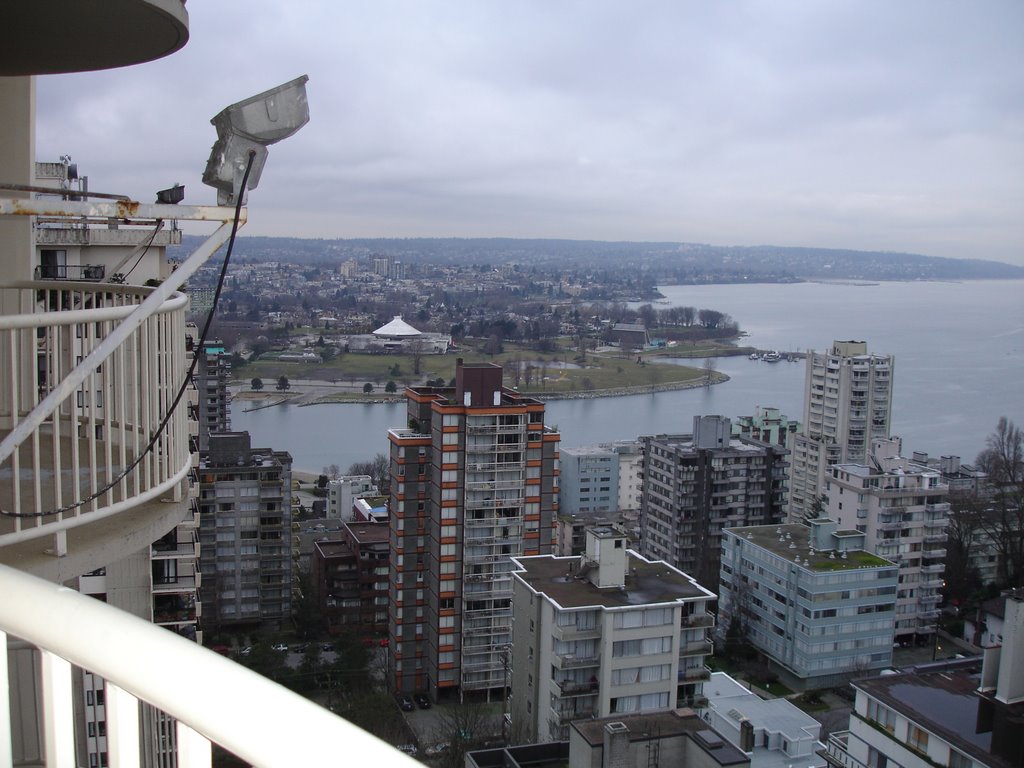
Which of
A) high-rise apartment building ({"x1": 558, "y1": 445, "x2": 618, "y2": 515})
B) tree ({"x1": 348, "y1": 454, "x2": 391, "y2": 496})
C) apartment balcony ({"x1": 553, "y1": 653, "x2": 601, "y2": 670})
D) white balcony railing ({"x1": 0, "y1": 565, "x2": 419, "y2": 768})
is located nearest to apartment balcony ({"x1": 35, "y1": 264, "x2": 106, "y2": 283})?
white balcony railing ({"x1": 0, "y1": 565, "x2": 419, "y2": 768})

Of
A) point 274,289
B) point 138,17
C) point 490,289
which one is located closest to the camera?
point 138,17

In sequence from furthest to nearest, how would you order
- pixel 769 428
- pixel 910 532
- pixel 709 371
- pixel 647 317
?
pixel 647 317, pixel 709 371, pixel 769 428, pixel 910 532

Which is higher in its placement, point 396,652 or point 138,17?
point 138,17

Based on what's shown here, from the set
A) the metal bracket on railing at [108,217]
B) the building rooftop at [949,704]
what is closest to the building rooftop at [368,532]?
the building rooftop at [949,704]

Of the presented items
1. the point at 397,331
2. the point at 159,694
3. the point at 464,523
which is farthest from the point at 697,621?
the point at 397,331

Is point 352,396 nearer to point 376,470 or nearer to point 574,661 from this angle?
point 376,470

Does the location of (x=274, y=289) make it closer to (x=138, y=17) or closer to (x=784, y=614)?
(x=784, y=614)

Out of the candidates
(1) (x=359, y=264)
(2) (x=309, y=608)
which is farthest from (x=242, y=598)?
(1) (x=359, y=264)
